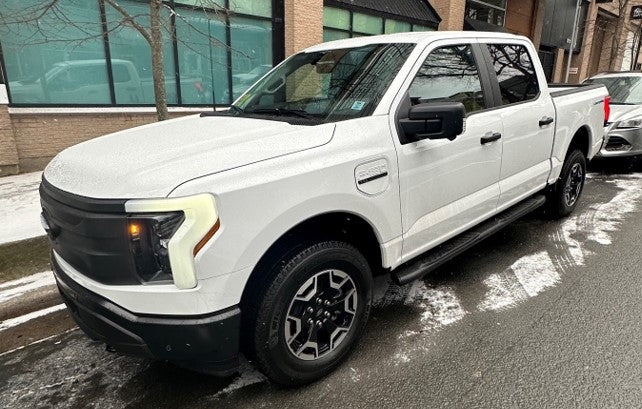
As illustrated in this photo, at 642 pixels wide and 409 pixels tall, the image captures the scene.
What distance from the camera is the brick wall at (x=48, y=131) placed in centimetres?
734

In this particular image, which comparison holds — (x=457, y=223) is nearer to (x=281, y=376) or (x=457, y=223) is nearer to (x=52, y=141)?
(x=281, y=376)

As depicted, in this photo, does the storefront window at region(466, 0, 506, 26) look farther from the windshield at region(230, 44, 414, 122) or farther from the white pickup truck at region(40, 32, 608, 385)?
the windshield at region(230, 44, 414, 122)

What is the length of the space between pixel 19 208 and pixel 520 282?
5.69 meters

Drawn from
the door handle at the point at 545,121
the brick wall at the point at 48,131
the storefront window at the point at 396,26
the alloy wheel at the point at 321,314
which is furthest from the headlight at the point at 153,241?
the storefront window at the point at 396,26

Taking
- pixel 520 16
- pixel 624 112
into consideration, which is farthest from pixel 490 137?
pixel 520 16

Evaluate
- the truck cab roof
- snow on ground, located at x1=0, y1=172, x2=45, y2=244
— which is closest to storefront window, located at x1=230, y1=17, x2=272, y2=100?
snow on ground, located at x1=0, y1=172, x2=45, y2=244

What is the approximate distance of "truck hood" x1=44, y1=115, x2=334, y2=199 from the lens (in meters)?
1.92

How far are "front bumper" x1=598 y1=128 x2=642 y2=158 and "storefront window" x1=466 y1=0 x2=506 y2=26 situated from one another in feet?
37.7

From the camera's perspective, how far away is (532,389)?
2.41m

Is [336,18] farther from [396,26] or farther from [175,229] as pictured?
[175,229]

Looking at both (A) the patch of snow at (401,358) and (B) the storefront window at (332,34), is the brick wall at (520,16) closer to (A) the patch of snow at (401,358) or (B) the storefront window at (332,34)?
(B) the storefront window at (332,34)

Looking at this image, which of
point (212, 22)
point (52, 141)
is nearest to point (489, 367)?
point (52, 141)

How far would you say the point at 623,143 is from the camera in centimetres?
749

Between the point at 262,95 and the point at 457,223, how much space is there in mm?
1793
